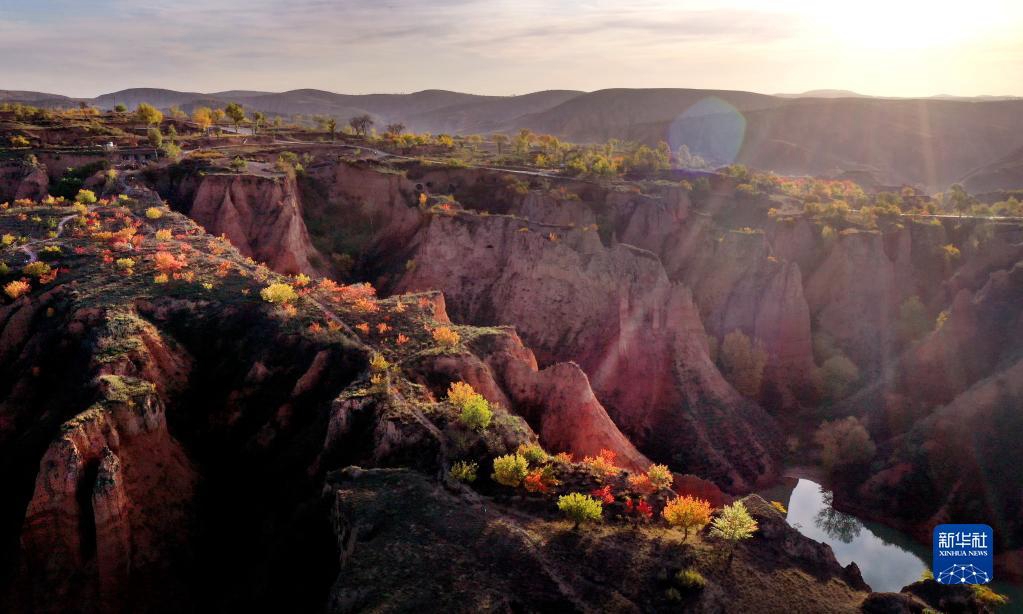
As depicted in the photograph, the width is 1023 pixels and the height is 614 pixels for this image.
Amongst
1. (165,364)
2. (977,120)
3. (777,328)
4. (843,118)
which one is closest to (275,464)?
(165,364)

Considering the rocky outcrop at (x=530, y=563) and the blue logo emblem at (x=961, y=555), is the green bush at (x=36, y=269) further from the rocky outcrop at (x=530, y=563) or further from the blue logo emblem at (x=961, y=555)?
the blue logo emblem at (x=961, y=555)

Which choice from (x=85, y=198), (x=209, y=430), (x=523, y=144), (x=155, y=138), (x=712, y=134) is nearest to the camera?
(x=209, y=430)

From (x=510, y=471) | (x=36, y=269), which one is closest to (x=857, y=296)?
(x=510, y=471)

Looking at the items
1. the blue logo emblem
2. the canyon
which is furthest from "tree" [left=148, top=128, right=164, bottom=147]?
the blue logo emblem

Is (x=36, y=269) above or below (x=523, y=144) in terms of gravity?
below

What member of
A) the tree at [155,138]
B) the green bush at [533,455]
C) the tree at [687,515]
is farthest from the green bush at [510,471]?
the tree at [155,138]

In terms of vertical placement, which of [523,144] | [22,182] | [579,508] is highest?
[523,144]

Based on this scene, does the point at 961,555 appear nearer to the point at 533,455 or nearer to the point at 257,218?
the point at 533,455
